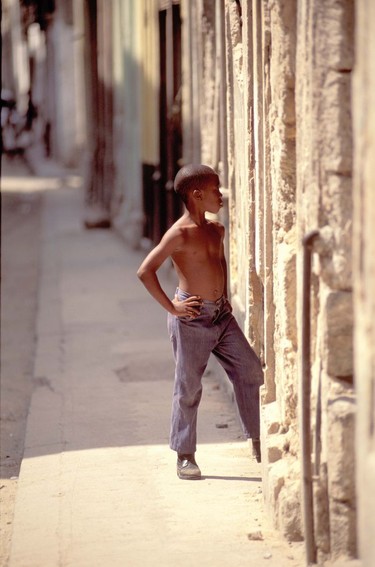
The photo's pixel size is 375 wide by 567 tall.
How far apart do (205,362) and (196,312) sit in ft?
0.93

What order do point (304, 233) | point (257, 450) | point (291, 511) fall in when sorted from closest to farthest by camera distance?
1. point (304, 233)
2. point (291, 511)
3. point (257, 450)

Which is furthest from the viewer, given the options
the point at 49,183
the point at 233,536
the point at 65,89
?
the point at 65,89

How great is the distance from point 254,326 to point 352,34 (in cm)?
224

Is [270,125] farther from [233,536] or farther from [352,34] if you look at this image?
[233,536]

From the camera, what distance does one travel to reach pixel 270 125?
211 inches

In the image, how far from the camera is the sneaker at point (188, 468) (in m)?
5.91

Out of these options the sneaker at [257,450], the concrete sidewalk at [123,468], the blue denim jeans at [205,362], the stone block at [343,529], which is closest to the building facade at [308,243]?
the stone block at [343,529]

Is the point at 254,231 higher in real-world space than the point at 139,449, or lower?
higher

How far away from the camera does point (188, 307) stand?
5664 mm

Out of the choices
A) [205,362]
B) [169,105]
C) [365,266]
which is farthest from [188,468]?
[169,105]

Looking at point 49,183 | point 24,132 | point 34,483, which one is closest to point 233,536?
point 34,483

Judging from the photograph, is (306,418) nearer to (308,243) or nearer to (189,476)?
(308,243)

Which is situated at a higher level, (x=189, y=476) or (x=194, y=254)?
(x=194, y=254)

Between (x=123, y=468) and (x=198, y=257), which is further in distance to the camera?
(x=123, y=468)
